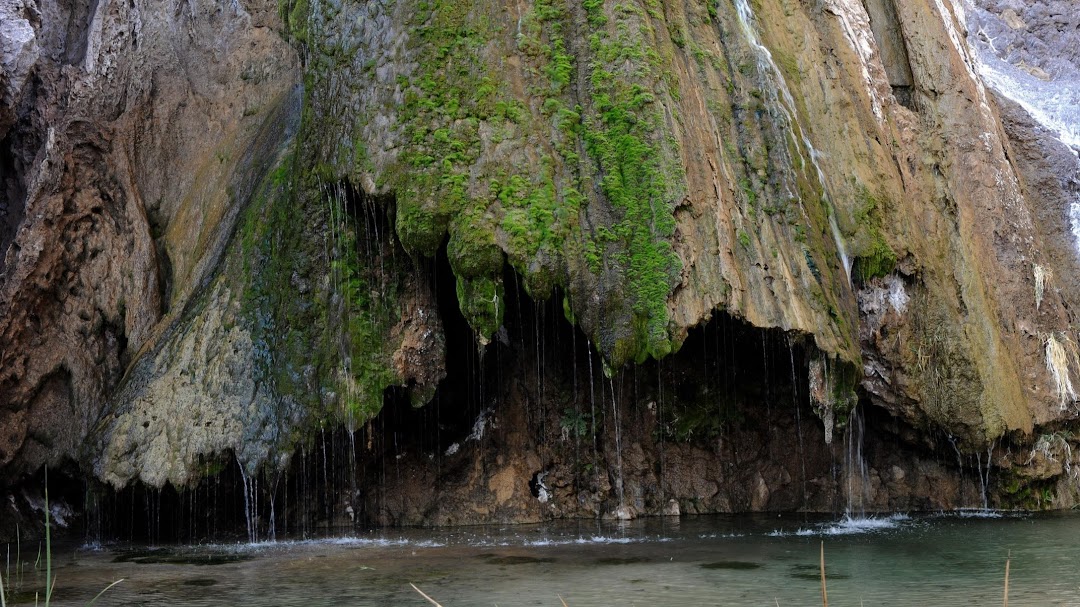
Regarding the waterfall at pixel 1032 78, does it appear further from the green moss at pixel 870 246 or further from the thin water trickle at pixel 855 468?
the thin water trickle at pixel 855 468

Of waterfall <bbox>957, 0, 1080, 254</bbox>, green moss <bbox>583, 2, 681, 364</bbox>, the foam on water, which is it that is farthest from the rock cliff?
waterfall <bbox>957, 0, 1080, 254</bbox>

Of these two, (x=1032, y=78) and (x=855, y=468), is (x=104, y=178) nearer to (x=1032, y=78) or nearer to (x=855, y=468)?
(x=855, y=468)

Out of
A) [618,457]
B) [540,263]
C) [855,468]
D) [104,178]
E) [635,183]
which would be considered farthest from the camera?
[104,178]

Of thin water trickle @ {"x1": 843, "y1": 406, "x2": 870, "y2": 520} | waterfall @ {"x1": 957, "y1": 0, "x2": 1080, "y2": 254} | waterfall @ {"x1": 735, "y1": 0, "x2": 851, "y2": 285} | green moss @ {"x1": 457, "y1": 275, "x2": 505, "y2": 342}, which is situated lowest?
thin water trickle @ {"x1": 843, "y1": 406, "x2": 870, "y2": 520}

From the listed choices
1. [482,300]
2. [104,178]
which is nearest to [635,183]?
[482,300]

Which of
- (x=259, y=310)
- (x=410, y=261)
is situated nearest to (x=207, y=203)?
(x=259, y=310)

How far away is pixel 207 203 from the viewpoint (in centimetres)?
1612

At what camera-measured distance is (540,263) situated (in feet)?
38.7

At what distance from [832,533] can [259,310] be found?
7315 mm

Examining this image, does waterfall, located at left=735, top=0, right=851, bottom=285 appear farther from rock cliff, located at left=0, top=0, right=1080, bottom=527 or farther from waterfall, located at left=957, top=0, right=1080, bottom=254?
waterfall, located at left=957, top=0, right=1080, bottom=254

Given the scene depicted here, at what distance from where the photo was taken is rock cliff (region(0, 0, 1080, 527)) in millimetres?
12336

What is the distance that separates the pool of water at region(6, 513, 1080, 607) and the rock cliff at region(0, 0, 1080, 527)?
122 cm

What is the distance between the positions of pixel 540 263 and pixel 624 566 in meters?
3.38

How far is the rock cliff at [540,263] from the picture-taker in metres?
12.3
